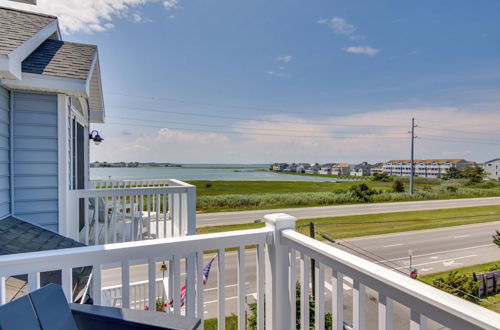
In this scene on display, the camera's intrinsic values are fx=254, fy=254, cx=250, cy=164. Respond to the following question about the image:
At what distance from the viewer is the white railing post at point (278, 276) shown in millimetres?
1461

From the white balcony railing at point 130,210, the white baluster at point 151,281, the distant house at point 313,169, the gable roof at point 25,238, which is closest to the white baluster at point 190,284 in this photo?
the white baluster at point 151,281

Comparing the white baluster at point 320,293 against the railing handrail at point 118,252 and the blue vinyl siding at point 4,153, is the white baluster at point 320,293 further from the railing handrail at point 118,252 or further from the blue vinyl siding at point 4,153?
the blue vinyl siding at point 4,153

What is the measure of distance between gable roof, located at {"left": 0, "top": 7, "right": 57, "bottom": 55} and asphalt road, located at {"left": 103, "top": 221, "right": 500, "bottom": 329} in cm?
550

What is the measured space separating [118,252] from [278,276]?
34.0 inches

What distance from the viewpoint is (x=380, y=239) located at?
1071 cm

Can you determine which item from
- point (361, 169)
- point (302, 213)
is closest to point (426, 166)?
point (361, 169)

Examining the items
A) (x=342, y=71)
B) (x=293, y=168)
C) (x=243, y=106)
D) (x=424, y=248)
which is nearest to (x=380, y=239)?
(x=424, y=248)

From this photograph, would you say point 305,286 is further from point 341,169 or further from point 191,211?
point 341,169

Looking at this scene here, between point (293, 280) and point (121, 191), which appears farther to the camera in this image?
point (121, 191)

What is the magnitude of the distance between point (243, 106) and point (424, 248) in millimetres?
24662

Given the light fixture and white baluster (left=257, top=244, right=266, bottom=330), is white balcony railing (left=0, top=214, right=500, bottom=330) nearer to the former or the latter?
white baluster (left=257, top=244, right=266, bottom=330)

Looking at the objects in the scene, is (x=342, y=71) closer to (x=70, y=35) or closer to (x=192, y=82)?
(x=192, y=82)

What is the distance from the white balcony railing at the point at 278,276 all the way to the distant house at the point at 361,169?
50.8 meters

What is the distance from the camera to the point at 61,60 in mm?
2977
